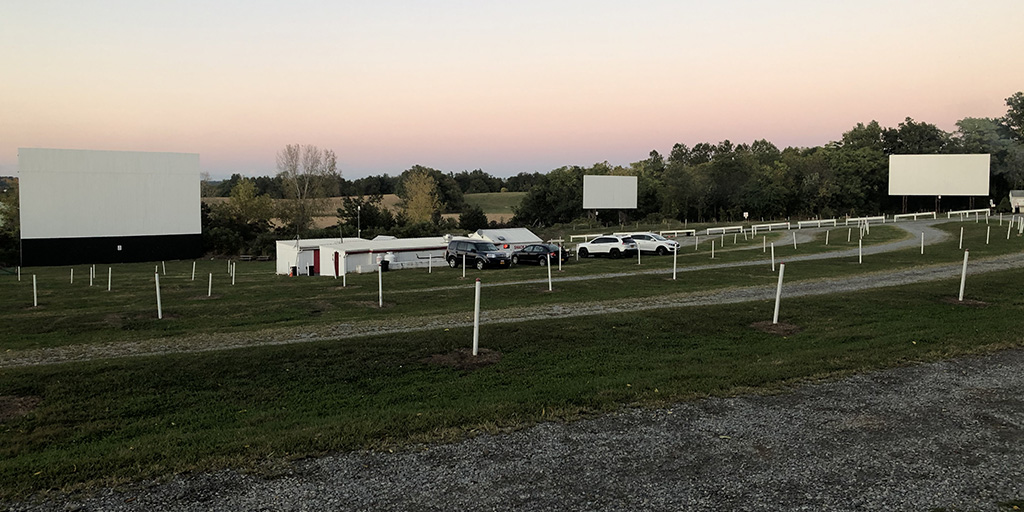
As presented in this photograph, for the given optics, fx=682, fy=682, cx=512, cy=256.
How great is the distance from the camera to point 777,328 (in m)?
14.9

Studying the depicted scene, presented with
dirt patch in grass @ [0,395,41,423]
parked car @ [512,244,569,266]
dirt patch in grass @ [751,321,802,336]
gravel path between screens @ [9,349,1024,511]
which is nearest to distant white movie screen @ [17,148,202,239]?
parked car @ [512,244,569,266]

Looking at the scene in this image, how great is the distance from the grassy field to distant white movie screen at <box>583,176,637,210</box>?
182 feet

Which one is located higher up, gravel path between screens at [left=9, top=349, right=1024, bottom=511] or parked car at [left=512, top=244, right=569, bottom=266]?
parked car at [left=512, top=244, right=569, bottom=266]

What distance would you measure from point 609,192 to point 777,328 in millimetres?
63225

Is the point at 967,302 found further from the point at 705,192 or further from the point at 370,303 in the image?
the point at 705,192

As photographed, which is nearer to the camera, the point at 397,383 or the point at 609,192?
the point at 397,383

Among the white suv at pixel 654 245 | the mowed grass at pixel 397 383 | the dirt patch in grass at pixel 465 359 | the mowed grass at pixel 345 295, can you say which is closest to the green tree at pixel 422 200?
the white suv at pixel 654 245

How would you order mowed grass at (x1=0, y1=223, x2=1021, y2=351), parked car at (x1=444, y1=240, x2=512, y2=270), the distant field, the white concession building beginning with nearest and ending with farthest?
mowed grass at (x1=0, y1=223, x2=1021, y2=351) < parked car at (x1=444, y1=240, x2=512, y2=270) < the white concession building < the distant field

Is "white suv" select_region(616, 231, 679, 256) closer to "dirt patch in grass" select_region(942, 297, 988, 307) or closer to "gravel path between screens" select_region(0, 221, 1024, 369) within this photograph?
"gravel path between screens" select_region(0, 221, 1024, 369)

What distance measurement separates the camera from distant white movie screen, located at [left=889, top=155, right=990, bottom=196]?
217ft

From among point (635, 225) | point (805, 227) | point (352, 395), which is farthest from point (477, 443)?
point (635, 225)

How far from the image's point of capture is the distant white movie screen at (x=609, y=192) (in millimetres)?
76250

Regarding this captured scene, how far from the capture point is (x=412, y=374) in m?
11.0

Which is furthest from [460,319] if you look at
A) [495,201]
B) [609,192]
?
[495,201]
